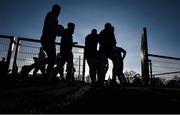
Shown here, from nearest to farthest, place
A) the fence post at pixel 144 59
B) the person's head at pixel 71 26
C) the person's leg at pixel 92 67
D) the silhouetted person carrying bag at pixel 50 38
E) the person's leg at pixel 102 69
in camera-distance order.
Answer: the silhouetted person carrying bag at pixel 50 38
the person's leg at pixel 102 69
the person's leg at pixel 92 67
the person's head at pixel 71 26
the fence post at pixel 144 59

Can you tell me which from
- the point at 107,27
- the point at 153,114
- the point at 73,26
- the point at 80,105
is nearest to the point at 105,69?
the point at 107,27

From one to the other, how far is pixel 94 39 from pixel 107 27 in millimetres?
658

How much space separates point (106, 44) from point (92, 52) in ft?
2.00

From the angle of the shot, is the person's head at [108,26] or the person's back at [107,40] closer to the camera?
the person's back at [107,40]

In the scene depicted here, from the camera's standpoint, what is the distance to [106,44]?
7.46 m

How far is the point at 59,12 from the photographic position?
21.9ft

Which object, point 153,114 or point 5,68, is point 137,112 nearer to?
point 153,114

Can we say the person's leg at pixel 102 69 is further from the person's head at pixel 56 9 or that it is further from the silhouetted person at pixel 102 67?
the person's head at pixel 56 9

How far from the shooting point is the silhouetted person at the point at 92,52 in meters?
7.65

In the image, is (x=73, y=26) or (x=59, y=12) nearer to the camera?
(x=59, y=12)

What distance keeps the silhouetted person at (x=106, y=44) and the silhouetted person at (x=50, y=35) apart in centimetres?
178

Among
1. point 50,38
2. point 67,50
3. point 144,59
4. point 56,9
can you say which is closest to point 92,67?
point 67,50

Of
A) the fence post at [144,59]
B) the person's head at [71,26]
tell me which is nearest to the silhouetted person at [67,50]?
the person's head at [71,26]

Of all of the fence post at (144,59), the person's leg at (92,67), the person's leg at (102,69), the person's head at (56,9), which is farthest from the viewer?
the fence post at (144,59)
